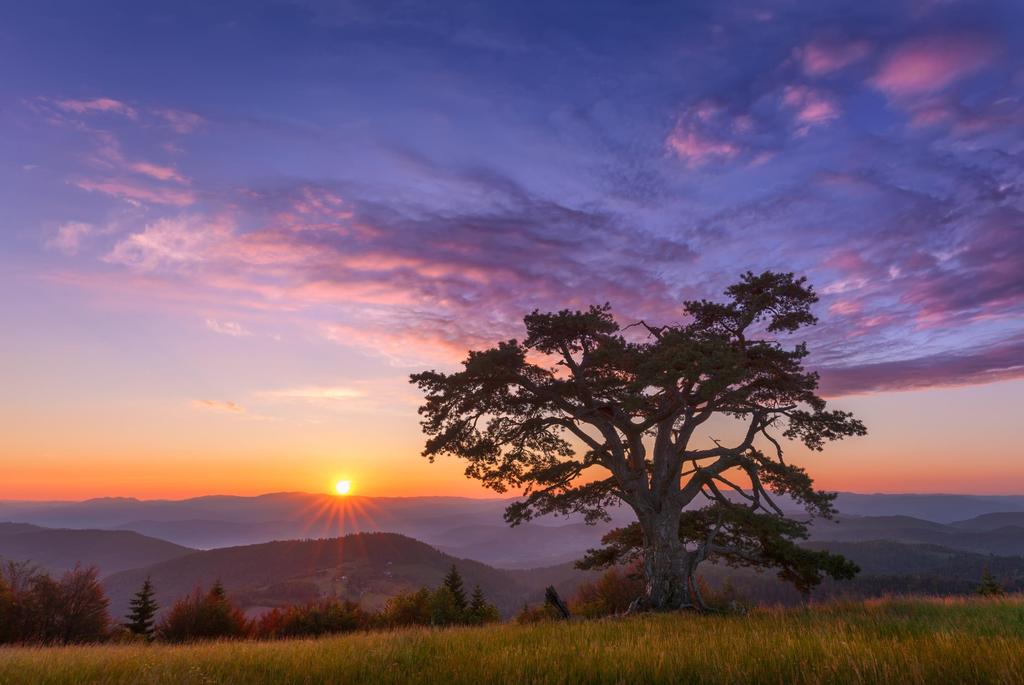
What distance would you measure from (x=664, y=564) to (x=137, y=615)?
47859mm

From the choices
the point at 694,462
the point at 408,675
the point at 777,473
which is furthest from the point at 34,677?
the point at 777,473

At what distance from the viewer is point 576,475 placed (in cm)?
2050

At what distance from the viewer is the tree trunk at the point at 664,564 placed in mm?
17625

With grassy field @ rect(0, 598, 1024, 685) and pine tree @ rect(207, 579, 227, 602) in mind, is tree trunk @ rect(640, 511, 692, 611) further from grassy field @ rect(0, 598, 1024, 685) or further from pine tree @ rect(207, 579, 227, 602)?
Result: pine tree @ rect(207, 579, 227, 602)

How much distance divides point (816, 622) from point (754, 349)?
1006cm

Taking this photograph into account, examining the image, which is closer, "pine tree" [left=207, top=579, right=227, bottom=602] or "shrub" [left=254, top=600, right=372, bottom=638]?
"pine tree" [left=207, top=579, right=227, bottom=602]

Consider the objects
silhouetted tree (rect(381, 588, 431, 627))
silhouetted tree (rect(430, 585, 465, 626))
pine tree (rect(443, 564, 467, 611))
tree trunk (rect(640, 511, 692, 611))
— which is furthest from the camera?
pine tree (rect(443, 564, 467, 611))

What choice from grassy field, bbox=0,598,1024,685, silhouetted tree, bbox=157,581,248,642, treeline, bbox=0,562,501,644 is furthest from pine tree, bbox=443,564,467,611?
grassy field, bbox=0,598,1024,685

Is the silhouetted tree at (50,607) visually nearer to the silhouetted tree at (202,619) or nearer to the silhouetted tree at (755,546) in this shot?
the silhouetted tree at (202,619)

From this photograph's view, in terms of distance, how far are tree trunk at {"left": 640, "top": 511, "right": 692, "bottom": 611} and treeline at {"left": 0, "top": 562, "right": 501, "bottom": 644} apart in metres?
20.8

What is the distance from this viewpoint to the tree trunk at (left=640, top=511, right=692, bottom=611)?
1762 cm

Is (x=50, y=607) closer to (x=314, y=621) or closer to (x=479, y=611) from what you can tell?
(x=314, y=621)

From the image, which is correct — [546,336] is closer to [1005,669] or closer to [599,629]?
[599,629]

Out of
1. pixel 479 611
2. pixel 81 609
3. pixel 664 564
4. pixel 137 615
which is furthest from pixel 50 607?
pixel 664 564
